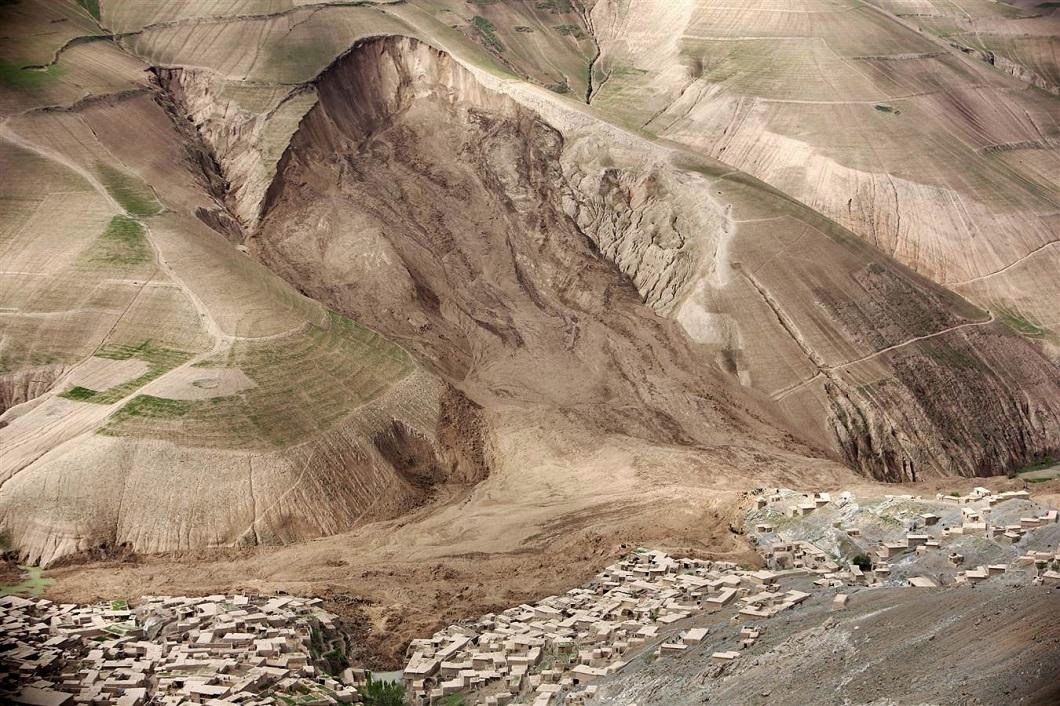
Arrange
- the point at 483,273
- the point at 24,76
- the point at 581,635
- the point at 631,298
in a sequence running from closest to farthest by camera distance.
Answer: the point at 581,635 < the point at 631,298 < the point at 483,273 < the point at 24,76

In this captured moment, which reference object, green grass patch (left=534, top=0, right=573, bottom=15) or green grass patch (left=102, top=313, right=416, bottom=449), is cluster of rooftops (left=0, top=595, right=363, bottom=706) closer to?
green grass patch (left=102, top=313, right=416, bottom=449)

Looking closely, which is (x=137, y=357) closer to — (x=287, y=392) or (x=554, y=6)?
(x=287, y=392)

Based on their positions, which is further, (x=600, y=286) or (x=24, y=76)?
(x=24, y=76)

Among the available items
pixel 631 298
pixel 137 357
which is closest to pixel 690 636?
pixel 137 357

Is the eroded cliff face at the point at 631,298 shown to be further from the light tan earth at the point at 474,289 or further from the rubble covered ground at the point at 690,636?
the rubble covered ground at the point at 690,636

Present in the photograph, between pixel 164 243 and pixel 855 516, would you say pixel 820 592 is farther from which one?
pixel 164 243

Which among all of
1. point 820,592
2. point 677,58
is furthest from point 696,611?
point 677,58
